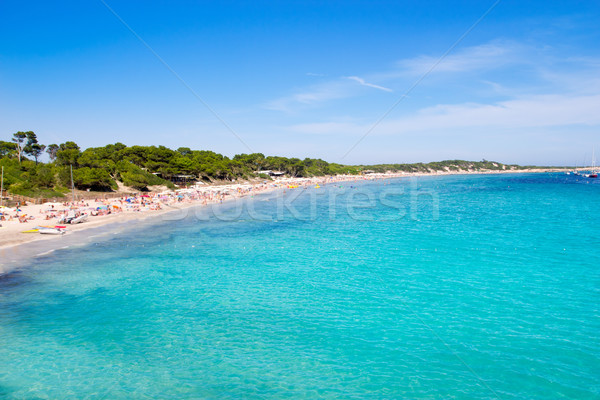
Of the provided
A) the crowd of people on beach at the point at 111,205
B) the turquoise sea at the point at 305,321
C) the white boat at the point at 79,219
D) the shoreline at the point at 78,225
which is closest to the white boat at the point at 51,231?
the shoreline at the point at 78,225

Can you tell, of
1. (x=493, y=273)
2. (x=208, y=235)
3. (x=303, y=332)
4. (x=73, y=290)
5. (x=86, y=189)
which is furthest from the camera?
(x=86, y=189)

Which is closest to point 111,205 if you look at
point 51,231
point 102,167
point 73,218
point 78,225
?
point 73,218

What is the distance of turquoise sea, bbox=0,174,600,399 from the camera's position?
10039 mm

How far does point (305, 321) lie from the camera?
14.0 meters

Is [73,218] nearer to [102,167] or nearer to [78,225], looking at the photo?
[78,225]

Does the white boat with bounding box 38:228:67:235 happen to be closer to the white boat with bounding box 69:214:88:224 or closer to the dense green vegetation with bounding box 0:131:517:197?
the white boat with bounding box 69:214:88:224

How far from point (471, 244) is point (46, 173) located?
56.3 metres

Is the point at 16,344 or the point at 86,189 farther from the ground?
the point at 86,189

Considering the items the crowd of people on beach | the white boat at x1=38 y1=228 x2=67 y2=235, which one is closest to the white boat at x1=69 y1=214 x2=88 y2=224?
the crowd of people on beach

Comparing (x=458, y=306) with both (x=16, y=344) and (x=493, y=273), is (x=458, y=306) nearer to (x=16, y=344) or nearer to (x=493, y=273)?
(x=493, y=273)

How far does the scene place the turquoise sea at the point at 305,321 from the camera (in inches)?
395

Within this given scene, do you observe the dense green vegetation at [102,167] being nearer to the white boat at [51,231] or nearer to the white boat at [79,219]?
the white boat at [79,219]

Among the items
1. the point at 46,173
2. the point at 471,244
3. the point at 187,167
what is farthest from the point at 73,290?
the point at 187,167

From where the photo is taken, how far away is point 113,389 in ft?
32.0
